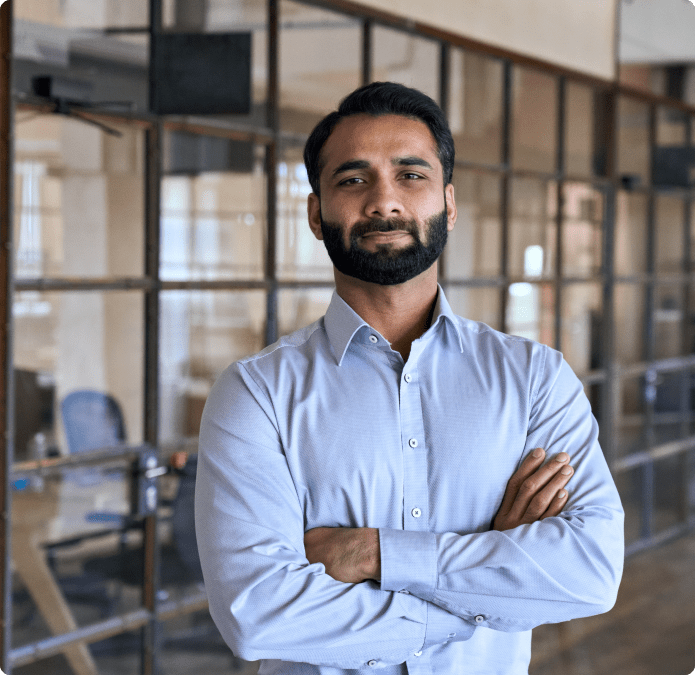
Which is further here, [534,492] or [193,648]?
[193,648]

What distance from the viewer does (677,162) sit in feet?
19.9

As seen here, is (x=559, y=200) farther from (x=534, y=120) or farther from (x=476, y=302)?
(x=476, y=302)

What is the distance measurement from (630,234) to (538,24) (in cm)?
166

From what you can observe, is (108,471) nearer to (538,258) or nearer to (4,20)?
(4,20)

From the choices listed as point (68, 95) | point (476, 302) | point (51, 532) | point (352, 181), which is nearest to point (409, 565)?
point (352, 181)

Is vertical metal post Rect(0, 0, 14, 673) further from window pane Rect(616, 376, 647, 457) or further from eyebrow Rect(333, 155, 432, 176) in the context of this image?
window pane Rect(616, 376, 647, 457)

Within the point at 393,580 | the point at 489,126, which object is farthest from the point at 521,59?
the point at 393,580

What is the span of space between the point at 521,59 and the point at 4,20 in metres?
2.96

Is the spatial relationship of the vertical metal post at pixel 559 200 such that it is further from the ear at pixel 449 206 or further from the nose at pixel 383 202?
the nose at pixel 383 202

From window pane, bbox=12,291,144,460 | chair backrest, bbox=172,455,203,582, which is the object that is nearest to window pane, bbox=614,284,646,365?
chair backrest, bbox=172,455,203,582

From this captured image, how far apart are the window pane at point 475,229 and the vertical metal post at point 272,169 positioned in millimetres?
1120

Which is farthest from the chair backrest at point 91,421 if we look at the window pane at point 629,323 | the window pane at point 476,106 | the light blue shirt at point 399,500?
the window pane at point 629,323

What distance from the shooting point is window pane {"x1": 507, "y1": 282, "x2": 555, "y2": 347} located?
4.77 metres

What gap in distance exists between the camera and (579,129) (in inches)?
208
